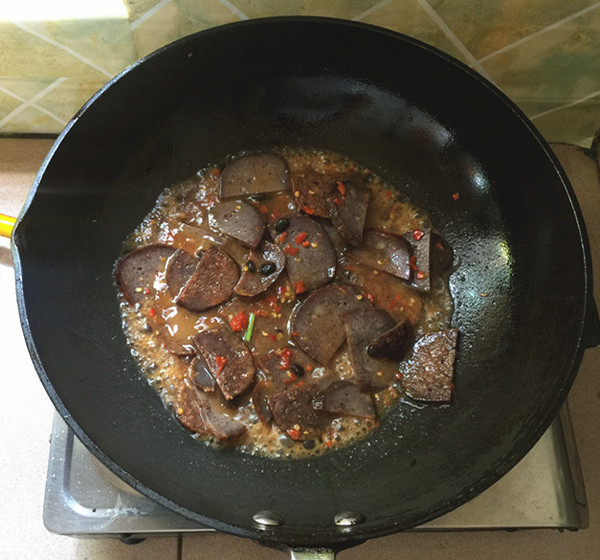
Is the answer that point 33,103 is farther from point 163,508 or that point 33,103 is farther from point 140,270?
point 163,508

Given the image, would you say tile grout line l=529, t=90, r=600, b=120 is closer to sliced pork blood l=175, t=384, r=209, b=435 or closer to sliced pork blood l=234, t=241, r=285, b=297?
sliced pork blood l=234, t=241, r=285, b=297

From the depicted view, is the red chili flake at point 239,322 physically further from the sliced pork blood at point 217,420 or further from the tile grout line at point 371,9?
the tile grout line at point 371,9

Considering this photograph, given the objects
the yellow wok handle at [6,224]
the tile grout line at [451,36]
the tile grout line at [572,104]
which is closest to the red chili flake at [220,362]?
the yellow wok handle at [6,224]

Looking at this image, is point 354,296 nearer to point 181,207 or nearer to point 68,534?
point 181,207

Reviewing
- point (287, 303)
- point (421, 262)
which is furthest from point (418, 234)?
point (287, 303)

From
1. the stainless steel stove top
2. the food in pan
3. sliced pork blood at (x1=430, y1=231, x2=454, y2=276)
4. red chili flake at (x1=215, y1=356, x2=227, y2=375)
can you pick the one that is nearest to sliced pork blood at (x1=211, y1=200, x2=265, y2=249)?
the food in pan

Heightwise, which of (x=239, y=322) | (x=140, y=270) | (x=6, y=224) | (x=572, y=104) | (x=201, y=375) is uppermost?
(x=572, y=104)
